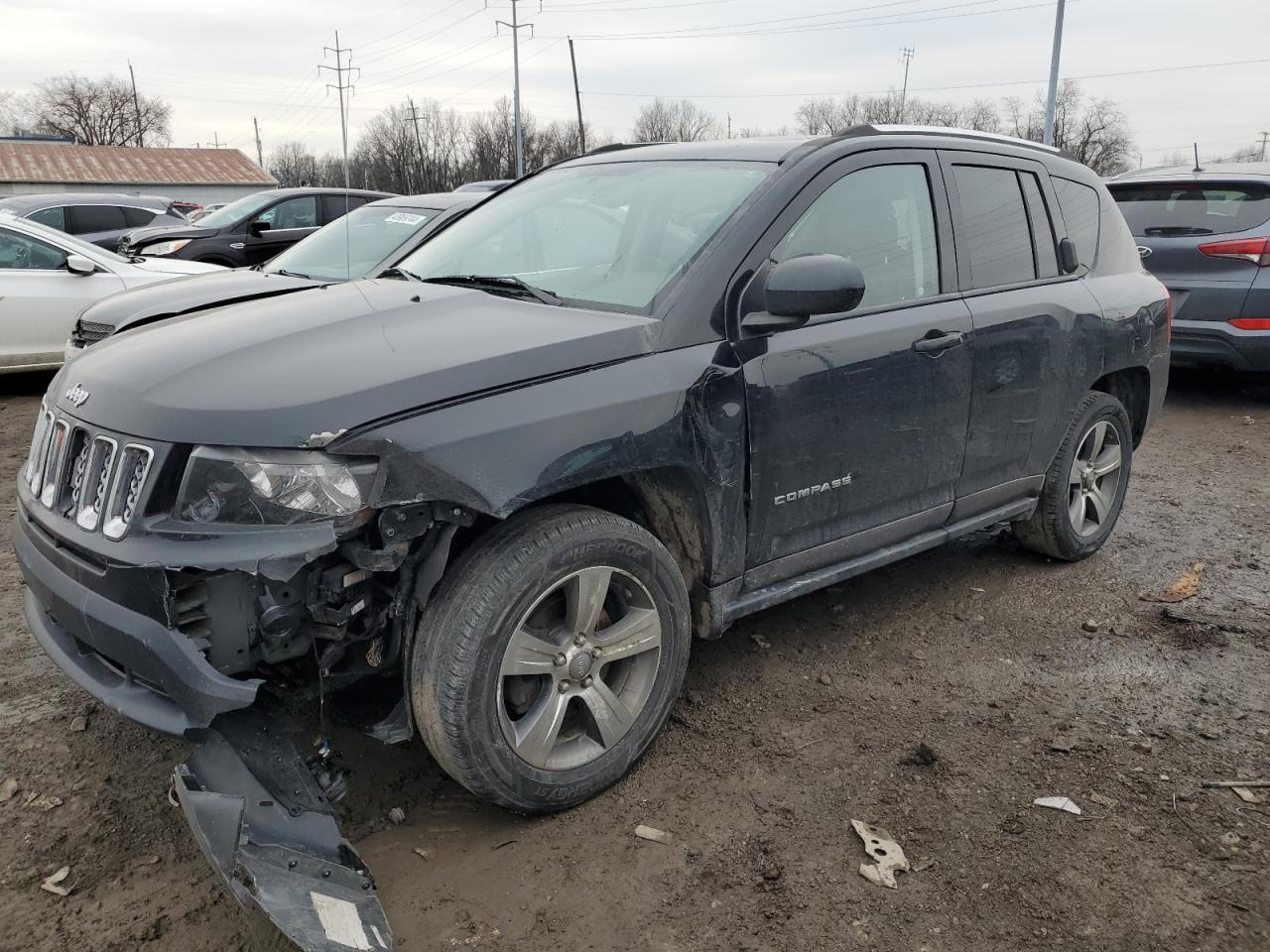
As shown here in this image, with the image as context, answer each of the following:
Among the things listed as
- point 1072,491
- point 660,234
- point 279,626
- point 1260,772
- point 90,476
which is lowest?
point 1260,772

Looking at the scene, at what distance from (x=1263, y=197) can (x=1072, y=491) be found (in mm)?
4723

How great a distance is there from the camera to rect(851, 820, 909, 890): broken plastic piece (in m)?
2.53

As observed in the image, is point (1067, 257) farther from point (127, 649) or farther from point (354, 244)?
point (354, 244)

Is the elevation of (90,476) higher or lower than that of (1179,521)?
higher

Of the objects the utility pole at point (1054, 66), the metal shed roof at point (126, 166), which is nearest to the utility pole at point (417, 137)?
the metal shed roof at point (126, 166)

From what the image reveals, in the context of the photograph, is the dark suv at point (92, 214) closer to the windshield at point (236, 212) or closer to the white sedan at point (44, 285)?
the windshield at point (236, 212)

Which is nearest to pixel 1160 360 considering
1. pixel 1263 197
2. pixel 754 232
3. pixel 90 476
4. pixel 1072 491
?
pixel 1072 491

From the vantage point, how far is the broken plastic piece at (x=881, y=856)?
8.30ft

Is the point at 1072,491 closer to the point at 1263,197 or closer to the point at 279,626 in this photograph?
the point at 279,626

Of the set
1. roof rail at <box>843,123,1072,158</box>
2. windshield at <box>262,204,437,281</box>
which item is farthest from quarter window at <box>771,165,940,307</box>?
windshield at <box>262,204,437,281</box>

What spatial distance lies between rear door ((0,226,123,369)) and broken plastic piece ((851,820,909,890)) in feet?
26.4

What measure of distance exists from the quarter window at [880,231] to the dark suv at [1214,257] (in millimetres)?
4910

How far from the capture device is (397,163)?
233ft

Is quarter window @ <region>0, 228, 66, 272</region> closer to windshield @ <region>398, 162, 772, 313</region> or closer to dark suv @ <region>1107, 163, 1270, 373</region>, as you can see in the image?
windshield @ <region>398, 162, 772, 313</region>
